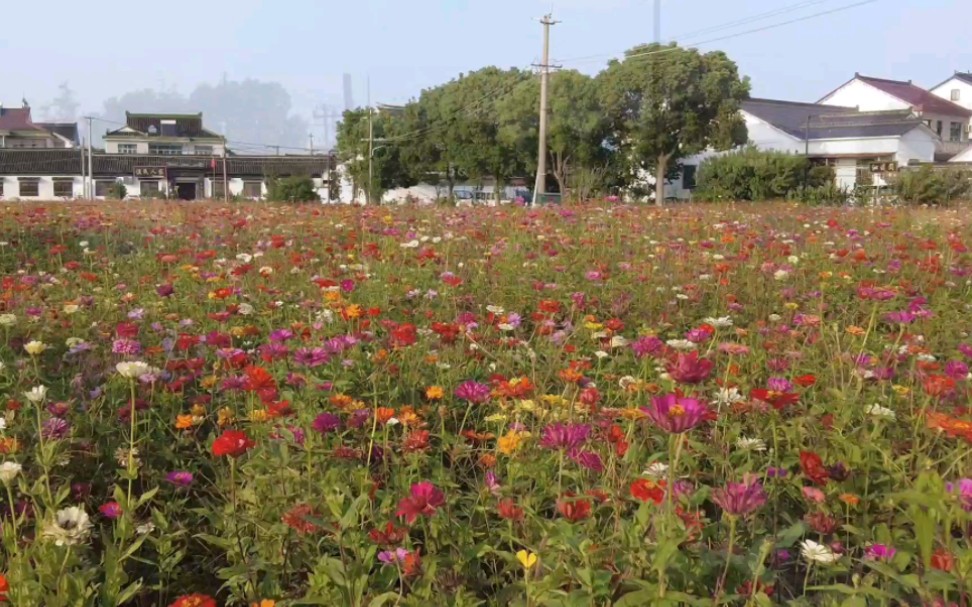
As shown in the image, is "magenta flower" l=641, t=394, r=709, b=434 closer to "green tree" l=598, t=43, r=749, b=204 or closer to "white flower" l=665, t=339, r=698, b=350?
"white flower" l=665, t=339, r=698, b=350

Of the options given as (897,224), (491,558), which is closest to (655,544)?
(491,558)

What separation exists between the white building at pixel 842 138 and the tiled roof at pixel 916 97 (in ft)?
9.16

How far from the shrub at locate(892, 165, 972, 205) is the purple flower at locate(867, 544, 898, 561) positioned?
1501 centimetres

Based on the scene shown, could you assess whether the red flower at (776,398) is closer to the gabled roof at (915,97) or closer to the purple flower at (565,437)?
the purple flower at (565,437)

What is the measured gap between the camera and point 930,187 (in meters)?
15.4

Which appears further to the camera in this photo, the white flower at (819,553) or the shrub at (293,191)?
the shrub at (293,191)

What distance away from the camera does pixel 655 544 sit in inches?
46.3

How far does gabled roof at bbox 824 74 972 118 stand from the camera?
39.2 m

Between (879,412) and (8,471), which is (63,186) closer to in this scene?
(8,471)

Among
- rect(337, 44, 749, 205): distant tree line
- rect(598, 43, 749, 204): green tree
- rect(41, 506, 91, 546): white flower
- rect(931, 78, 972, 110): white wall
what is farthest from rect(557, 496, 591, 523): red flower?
rect(931, 78, 972, 110): white wall

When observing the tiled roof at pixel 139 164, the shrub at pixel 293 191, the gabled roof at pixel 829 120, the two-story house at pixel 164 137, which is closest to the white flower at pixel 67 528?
the shrub at pixel 293 191

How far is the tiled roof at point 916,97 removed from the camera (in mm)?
39188

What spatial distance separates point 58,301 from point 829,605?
291 cm

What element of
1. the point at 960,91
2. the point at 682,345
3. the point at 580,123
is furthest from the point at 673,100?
the point at 960,91
